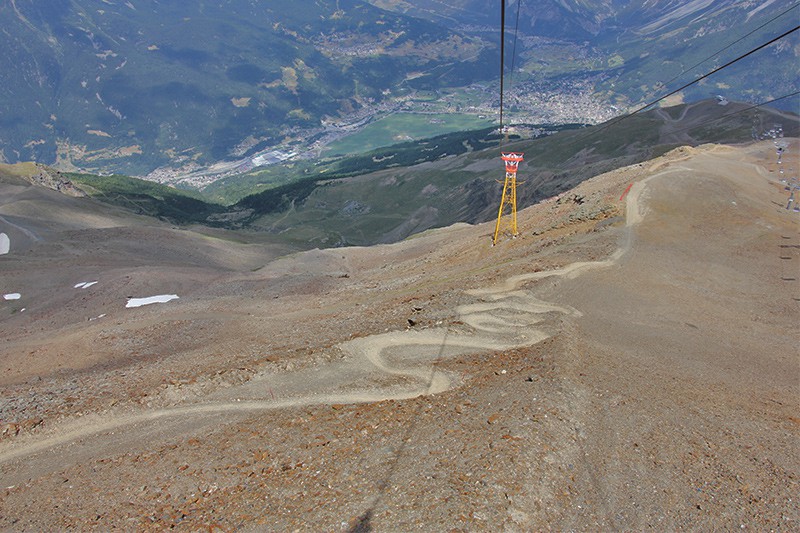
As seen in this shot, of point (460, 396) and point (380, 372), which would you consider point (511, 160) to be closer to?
point (380, 372)

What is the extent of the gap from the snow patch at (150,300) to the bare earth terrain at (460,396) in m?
2.60

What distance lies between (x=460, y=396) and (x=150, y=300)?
1451 inches

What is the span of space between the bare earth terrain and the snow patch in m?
2.60

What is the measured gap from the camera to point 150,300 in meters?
44.8

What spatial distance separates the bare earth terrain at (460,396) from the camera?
1341 centimetres

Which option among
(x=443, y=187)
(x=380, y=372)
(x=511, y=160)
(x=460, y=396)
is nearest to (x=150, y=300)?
(x=380, y=372)

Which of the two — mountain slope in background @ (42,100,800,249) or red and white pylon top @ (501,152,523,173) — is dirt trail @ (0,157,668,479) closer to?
red and white pylon top @ (501,152,523,173)

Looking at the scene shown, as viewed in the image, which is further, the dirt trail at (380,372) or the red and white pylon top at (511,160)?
the red and white pylon top at (511,160)

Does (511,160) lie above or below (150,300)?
above

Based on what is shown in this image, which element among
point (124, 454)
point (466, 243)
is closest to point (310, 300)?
point (466, 243)

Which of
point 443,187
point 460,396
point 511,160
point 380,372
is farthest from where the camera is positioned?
point 443,187

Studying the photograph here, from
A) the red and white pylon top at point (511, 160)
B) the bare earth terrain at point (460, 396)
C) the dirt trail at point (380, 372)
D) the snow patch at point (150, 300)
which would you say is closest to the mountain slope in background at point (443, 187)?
the red and white pylon top at point (511, 160)

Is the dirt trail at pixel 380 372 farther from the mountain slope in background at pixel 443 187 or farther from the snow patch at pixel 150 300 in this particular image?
the mountain slope in background at pixel 443 187

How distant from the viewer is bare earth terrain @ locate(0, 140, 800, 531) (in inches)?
528
